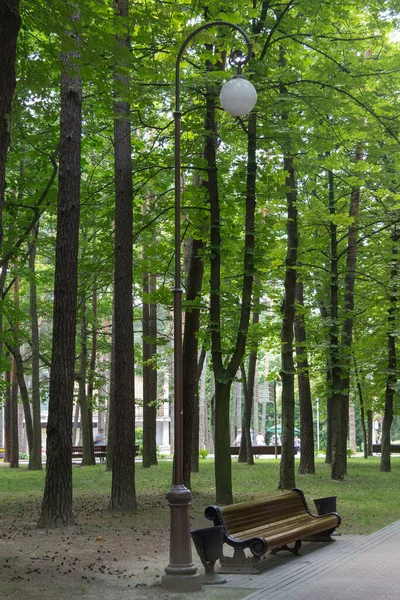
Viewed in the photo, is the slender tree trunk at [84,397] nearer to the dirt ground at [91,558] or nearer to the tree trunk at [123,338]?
the tree trunk at [123,338]

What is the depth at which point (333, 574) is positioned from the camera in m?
9.68

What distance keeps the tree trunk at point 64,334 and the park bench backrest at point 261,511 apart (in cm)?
346

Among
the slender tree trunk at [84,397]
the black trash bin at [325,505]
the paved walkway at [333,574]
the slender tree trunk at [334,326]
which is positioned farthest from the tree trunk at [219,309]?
the slender tree trunk at [84,397]

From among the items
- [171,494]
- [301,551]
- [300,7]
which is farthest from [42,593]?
[300,7]

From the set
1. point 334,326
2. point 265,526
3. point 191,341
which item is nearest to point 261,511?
point 265,526

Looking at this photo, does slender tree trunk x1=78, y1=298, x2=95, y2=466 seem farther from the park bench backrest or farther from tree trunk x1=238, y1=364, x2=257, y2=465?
the park bench backrest

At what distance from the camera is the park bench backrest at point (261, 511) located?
33.6 feet

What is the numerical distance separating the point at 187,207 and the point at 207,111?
1909mm

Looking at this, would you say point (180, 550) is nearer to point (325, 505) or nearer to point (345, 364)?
point (325, 505)

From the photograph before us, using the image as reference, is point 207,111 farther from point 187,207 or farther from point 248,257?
point 248,257

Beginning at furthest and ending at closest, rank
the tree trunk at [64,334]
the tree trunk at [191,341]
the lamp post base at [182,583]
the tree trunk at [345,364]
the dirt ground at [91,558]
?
1. the tree trunk at [345,364]
2. the tree trunk at [191,341]
3. the tree trunk at [64,334]
4. the lamp post base at [182,583]
5. the dirt ground at [91,558]

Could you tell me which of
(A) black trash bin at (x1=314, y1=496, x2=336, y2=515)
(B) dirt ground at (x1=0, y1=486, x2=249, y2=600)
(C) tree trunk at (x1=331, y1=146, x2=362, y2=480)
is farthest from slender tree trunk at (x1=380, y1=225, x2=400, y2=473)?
(B) dirt ground at (x1=0, y1=486, x2=249, y2=600)

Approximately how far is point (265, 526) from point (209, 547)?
67.4 inches

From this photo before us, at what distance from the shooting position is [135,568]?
10.1m
